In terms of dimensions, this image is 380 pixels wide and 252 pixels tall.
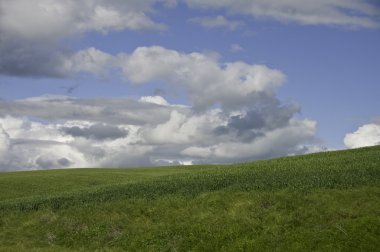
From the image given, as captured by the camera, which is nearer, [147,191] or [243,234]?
[243,234]

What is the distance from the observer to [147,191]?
39938mm

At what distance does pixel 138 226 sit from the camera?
32.2 metres

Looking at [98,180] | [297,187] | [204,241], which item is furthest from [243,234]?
[98,180]

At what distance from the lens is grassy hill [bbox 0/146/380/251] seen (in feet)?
87.7

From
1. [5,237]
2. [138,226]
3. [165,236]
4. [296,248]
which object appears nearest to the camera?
[296,248]

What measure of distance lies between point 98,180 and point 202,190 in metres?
34.4

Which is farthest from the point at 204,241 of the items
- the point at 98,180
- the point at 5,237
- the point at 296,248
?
the point at 98,180

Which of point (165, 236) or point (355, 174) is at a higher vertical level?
point (355, 174)

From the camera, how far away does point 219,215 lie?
103 feet

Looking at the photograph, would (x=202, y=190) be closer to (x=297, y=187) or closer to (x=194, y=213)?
(x=194, y=213)

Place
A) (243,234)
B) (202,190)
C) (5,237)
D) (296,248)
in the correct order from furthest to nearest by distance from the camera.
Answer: (202,190)
(5,237)
(243,234)
(296,248)

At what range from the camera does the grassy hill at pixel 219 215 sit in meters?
26.7

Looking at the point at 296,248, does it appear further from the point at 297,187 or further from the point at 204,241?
the point at 297,187

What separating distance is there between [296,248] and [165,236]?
8619mm
